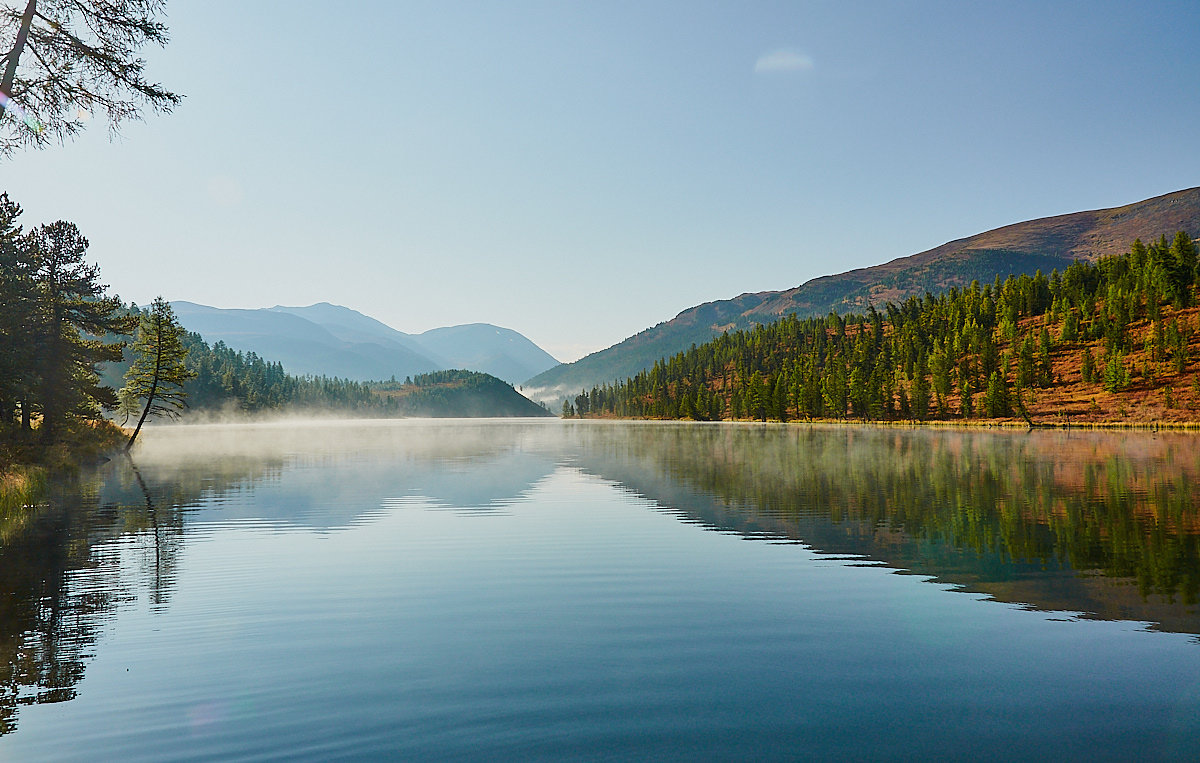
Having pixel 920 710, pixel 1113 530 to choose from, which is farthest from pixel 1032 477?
pixel 920 710

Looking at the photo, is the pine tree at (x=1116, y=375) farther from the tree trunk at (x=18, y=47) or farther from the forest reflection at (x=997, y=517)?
the tree trunk at (x=18, y=47)

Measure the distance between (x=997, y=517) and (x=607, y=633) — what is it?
65.5ft

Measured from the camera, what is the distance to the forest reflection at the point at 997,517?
51.7 ft

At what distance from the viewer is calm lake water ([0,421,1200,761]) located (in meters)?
8.59

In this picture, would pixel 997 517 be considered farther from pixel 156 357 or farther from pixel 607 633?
pixel 156 357

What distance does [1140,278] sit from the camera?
19712 centimetres

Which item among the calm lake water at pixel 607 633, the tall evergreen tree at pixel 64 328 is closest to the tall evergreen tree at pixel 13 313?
the tall evergreen tree at pixel 64 328

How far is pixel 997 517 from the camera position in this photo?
85.7 ft

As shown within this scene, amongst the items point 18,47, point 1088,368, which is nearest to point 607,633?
point 18,47

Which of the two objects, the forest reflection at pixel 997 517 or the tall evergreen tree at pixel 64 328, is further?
the tall evergreen tree at pixel 64 328

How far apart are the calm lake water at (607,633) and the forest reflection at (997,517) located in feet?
0.53

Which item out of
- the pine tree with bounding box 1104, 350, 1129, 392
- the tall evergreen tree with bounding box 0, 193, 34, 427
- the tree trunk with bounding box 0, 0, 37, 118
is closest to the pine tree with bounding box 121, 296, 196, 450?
the tall evergreen tree with bounding box 0, 193, 34, 427

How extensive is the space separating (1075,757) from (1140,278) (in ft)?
800

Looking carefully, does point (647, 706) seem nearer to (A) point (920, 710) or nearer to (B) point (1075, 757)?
(A) point (920, 710)
